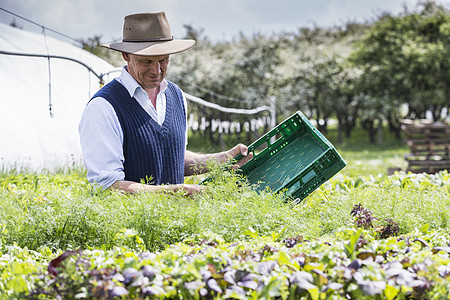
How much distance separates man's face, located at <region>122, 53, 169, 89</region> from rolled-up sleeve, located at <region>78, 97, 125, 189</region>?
258mm

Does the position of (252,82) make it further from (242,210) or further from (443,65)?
(242,210)

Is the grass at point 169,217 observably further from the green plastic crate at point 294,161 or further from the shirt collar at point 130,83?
the shirt collar at point 130,83

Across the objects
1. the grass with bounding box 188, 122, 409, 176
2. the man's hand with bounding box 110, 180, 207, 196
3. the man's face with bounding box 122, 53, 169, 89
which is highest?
the man's face with bounding box 122, 53, 169, 89

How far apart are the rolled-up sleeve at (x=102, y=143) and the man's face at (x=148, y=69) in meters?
0.26

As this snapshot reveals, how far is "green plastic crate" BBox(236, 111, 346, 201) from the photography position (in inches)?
113

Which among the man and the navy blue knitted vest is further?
the navy blue knitted vest

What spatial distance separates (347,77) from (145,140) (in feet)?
64.9

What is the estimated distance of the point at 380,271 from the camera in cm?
178

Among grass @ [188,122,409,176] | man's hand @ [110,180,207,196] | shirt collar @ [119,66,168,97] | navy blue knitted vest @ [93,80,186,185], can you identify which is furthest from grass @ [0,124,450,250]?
grass @ [188,122,409,176]

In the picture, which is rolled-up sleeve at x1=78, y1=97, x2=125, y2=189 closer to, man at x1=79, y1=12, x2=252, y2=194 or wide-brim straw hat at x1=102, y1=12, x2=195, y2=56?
man at x1=79, y1=12, x2=252, y2=194

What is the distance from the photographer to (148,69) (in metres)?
2.95

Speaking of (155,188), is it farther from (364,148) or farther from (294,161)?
(364,148)

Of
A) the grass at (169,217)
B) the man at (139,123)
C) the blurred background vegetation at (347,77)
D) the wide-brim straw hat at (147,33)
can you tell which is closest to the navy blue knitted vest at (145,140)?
the man at (139,123)

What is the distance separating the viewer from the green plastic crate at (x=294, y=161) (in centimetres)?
288
